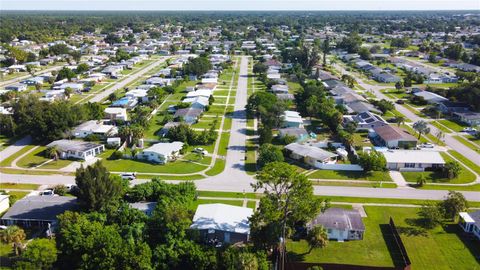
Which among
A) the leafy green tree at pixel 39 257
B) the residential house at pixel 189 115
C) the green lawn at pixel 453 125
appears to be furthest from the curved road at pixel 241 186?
the green lawn at pixel 453 125

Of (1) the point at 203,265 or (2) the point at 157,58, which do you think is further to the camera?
(2) the point at 157,58

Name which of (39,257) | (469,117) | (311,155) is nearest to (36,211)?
(39,257)

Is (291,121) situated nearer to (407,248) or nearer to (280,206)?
(407,248)

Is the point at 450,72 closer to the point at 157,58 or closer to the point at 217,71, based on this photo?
the point at 217,71

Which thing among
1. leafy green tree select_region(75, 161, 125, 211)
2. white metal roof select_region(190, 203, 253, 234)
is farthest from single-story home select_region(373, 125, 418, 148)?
leafy green tree select_region(75, 161, 125, 211)

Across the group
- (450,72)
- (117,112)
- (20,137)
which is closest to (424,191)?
(117,112)

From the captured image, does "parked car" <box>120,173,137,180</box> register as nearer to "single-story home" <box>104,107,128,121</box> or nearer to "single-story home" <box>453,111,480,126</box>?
"single-story home" <box>104,107,128,121</box>
